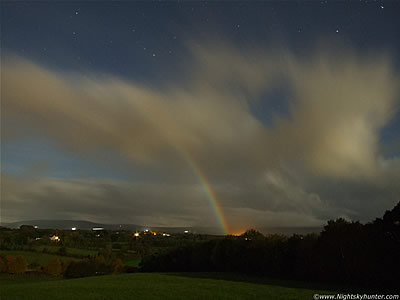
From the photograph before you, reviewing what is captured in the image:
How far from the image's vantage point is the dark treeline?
31375 mm

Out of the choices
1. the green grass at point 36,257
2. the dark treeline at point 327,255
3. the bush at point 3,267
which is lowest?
the bush at point 3,267

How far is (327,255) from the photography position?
122 feet

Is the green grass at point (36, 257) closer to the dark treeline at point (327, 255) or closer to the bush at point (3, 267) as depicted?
the bush at point (3, 267)

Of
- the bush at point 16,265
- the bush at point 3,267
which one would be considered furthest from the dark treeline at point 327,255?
the bush at point 3,267

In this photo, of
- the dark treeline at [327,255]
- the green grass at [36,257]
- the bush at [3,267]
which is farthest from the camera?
the green grass at [36,257]

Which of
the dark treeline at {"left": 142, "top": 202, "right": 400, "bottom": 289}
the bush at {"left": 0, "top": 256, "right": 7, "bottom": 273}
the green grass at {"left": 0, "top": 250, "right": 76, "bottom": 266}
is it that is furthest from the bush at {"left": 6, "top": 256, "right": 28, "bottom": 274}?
the dark treeline at {"left": 142, "top": 202, "right": 400, "bottom": 289}

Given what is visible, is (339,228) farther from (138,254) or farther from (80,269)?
(138,254)

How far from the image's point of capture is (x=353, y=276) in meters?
33.4

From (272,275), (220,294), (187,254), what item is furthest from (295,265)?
(187,254)

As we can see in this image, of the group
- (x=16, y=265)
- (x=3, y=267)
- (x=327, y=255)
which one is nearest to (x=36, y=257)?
(x=16, y=265)

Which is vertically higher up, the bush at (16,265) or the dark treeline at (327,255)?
the dark treeline at (327,255)

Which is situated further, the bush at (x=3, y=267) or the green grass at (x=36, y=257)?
the green grass at (x=36, y=257)

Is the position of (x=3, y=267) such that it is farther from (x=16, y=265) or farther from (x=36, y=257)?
(x=36, y=257)

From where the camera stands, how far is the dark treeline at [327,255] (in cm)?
3138
